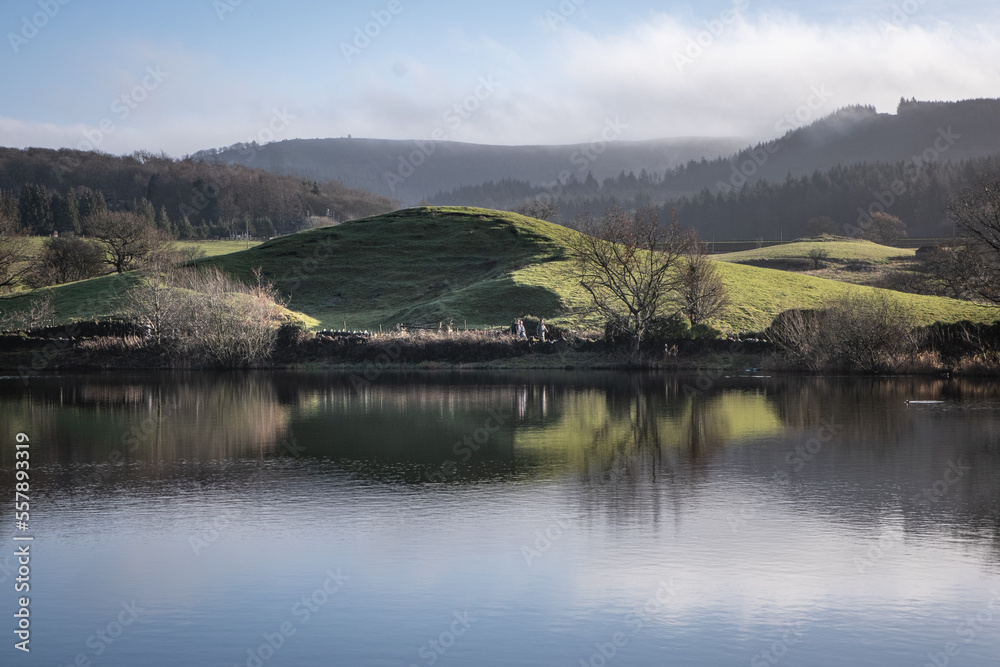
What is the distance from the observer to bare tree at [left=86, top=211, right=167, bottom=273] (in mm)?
90375

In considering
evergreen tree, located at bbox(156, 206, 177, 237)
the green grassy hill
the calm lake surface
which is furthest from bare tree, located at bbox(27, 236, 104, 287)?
the green grassy hill

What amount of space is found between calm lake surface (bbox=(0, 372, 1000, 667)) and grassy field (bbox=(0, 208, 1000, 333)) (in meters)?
38.8

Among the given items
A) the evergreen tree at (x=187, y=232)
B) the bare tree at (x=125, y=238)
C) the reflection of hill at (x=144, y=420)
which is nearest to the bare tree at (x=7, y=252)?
the bare tree at (x=125, y=238)

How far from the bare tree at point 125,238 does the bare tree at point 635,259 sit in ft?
168

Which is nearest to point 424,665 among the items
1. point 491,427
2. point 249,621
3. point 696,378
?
point 249,621

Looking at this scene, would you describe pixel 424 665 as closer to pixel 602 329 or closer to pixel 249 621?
pixel 249 621

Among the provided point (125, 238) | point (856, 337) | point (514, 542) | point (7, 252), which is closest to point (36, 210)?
point (125, 238)

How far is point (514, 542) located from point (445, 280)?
68.8 meters

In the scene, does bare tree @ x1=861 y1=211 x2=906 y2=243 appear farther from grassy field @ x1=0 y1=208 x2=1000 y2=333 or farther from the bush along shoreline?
the bush along shoreline

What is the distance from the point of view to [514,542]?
13227 millimetres

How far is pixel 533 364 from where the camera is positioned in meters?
54.6

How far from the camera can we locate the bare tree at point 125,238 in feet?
297

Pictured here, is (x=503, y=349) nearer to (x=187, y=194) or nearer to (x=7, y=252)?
(x=7, y=252)

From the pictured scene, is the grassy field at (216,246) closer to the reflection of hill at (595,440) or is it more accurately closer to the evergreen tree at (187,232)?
the evergreen tree at (187,232)
